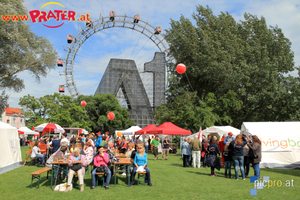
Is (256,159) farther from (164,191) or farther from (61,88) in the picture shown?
(61,88)

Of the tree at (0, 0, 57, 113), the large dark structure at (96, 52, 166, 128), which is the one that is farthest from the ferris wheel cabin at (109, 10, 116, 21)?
the tree at (0, 0, 57, 113)

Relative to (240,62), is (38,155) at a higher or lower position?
lower

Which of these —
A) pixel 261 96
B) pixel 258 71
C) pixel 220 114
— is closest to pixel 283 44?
pixel 258 71

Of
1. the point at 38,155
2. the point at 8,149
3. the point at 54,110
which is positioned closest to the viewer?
the point at 8,149

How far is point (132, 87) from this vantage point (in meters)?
47.2

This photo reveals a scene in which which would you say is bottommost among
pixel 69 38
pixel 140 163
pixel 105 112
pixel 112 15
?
pixel 140 163

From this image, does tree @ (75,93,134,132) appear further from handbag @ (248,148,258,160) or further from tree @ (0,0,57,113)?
handbag @ (248,148,258,160)

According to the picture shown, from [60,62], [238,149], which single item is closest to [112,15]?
[60,62]

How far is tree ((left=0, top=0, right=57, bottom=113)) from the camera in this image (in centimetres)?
1386

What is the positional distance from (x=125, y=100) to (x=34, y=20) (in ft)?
113

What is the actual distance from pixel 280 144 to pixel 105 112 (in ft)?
121

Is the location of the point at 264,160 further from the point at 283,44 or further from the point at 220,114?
the point at 283,44

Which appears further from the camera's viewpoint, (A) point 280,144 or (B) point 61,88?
(B) point 61,88

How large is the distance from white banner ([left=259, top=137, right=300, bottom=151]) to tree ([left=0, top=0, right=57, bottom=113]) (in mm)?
13983
